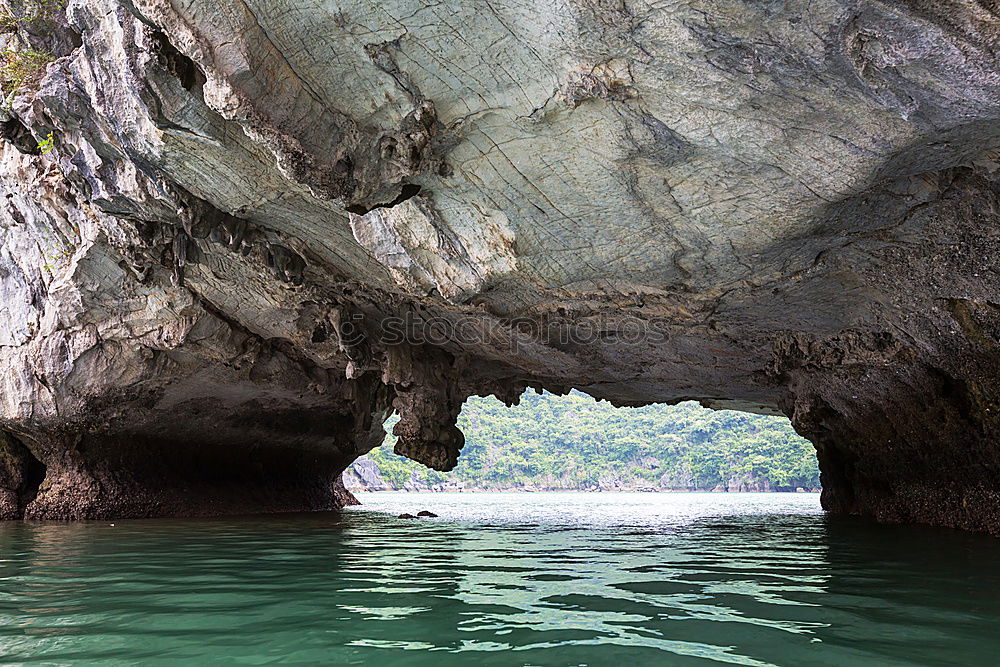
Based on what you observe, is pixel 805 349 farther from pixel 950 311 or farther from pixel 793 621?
pixel 793 621

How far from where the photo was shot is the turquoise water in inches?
119

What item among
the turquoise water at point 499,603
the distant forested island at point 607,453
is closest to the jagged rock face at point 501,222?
the turquoise water at point 499,603

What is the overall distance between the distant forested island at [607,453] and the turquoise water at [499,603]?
2587 inches

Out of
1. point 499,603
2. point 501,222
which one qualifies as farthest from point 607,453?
point 499,603

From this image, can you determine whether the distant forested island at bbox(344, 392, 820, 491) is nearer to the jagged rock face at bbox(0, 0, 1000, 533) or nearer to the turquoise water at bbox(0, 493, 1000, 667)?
the jagged rock face at bbox(0, 0, 1000, 533)

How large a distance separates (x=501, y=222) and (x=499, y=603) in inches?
128

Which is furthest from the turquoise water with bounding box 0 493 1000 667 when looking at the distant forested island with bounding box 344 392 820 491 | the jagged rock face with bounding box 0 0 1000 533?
the distant forested island with bounding box 344 392 820 491

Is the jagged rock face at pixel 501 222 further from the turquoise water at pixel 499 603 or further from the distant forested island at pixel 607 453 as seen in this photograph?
the distant forested island at pixel 607 453

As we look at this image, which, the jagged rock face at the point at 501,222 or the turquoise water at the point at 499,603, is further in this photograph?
the jagged rock face at the point at 501,222

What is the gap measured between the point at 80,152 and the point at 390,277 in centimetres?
331

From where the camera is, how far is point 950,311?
715 cm

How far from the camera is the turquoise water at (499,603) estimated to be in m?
3.03

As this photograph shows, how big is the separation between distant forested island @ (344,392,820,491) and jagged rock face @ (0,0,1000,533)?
60.7 m

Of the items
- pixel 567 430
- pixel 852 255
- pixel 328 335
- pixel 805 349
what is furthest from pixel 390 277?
pixel 567 430
